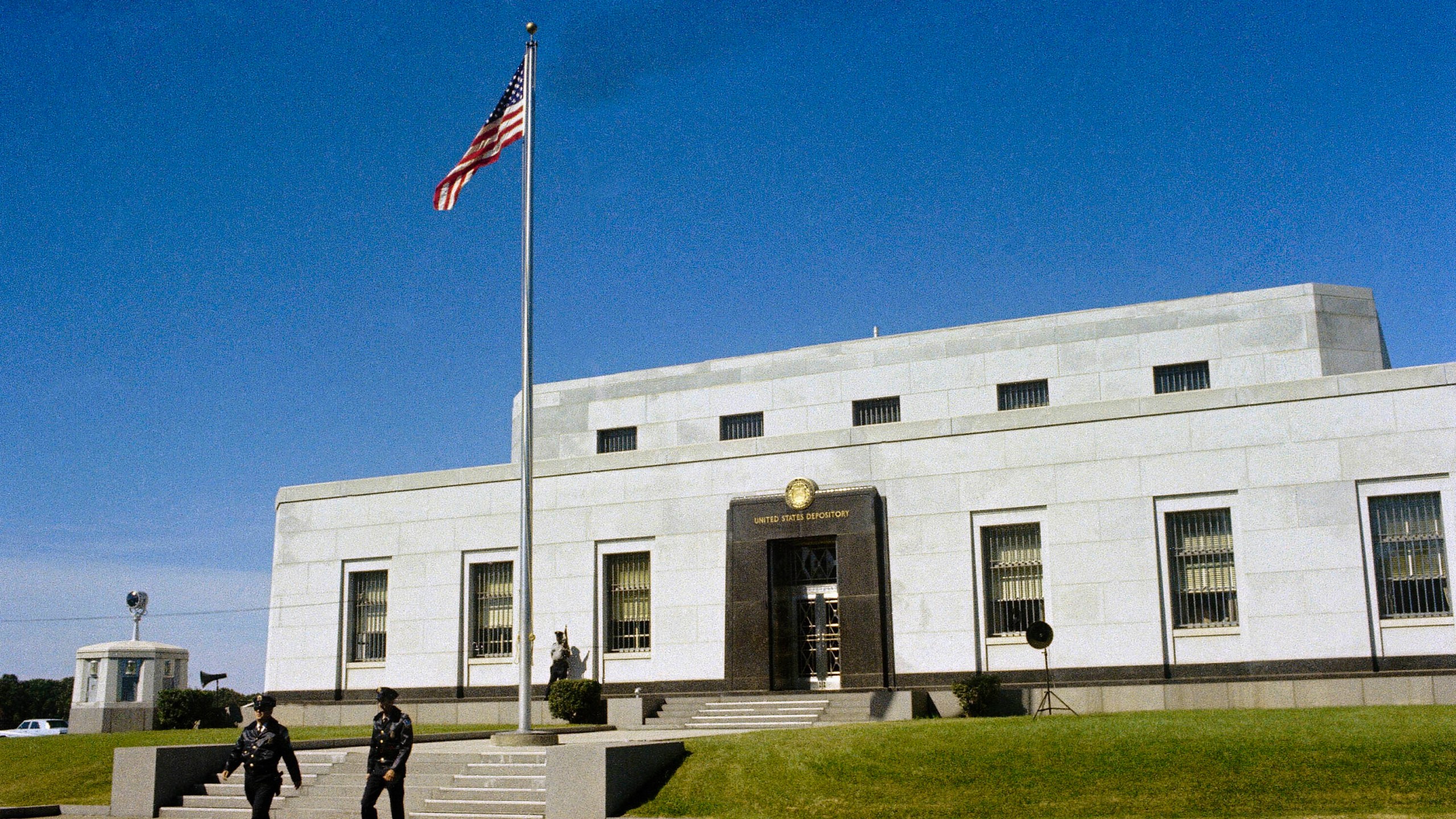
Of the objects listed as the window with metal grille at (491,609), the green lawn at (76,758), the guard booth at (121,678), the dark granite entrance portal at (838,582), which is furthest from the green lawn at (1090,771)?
A: the guard booth at (121,678)

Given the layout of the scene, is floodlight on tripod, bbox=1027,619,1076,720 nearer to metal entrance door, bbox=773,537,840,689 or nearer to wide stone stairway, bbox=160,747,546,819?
metal entrance door, bbox=773,537,840,689

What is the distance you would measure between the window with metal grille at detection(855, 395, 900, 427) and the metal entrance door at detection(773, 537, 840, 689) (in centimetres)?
735

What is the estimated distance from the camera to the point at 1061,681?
99.2 feet

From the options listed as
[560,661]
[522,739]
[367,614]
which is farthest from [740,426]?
[522,739]

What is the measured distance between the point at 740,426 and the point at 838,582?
10.3m

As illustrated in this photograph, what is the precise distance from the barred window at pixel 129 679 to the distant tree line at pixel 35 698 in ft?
203

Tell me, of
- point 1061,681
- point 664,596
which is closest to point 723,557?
point 664,596

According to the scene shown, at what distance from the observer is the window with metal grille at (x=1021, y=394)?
38750mm

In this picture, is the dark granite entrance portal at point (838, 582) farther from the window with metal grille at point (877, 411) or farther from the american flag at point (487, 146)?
the american flag at point (487, 146)

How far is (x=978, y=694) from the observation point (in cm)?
2973

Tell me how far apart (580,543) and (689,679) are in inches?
196

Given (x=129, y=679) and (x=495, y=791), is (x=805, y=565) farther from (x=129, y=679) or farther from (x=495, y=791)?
(x=129, y=679)

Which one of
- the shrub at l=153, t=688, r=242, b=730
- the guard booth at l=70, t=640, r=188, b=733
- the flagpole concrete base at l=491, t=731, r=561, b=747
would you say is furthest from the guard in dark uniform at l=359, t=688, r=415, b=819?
the guard booth at l=70, t=640, r=188, b=733

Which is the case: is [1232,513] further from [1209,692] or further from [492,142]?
[492,142]
